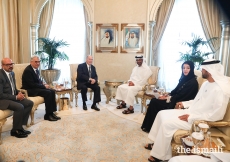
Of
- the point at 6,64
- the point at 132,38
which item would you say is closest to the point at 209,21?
the point at 132,38

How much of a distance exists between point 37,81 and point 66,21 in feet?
12.5

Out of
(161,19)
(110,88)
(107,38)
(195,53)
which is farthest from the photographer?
(161,19)

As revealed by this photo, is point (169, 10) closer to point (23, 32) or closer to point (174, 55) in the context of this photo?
point (174, 55)

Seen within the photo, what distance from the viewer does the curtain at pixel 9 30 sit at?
618 centimetres

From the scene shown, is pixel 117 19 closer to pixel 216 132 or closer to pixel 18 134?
pixel 18 134

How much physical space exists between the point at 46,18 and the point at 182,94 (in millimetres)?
5936

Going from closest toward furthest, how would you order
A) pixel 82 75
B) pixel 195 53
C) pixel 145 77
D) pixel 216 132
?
pixel 216 132
pixel 145 77
pixel 82 75
pixel 195 53

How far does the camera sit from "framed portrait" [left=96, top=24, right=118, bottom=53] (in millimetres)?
6732

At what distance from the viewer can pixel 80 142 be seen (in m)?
3.42

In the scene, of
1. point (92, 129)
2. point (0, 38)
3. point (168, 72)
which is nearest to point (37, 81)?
point (92, 129)

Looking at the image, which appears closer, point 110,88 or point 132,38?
point 110,88

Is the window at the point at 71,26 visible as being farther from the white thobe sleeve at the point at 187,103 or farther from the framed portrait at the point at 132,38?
the white thobe sleeve at the point at 187,103

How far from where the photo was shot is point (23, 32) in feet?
23.4

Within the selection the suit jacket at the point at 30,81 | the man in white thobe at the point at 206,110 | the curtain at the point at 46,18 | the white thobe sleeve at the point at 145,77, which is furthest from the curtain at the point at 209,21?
the suit jacket at the point at 30,81
